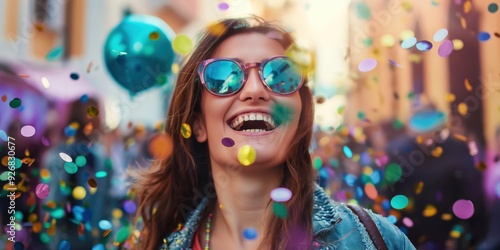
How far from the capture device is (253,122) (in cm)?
193

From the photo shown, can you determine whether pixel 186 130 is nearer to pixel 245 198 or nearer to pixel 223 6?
pixel 245 198

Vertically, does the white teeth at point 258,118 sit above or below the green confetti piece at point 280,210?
above

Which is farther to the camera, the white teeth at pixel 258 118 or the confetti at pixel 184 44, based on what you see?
the confetti at pixel 184 44

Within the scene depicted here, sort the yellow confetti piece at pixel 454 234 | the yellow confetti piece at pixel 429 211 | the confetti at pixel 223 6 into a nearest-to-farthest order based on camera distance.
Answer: the confetti at pixel 223 6
the yellow confetti piece at pixel 429 211
the yellow confetti piece at pixel 454 234

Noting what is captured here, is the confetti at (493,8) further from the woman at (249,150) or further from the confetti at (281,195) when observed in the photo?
the confetti at (281,195)

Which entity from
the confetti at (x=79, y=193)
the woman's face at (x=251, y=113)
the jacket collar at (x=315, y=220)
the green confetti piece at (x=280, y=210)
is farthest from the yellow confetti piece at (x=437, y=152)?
the confetti at (x=79, y=193)

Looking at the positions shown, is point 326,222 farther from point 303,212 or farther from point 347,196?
point 347,196

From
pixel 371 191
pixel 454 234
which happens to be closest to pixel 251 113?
pixel 371 191

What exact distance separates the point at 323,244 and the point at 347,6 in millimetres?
1189

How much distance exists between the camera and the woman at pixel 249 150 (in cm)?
189

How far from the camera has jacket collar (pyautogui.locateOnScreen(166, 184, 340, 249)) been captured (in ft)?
6.19

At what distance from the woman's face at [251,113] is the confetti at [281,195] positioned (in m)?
0.09

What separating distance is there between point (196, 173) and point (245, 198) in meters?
0.35

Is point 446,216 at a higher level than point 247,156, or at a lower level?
lower
